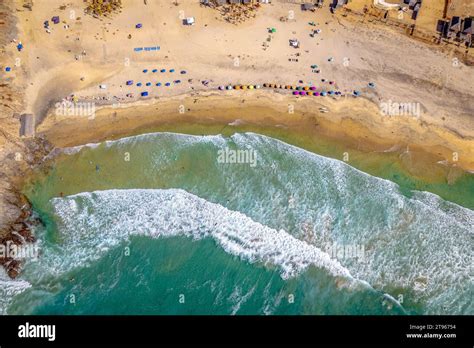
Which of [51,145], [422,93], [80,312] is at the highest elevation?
[422,93]

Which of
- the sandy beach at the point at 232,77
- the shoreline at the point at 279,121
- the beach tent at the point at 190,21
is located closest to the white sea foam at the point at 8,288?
the sandy beach at the point at 232,77

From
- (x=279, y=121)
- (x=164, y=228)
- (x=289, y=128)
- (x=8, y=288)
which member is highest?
(x=279, y=121)

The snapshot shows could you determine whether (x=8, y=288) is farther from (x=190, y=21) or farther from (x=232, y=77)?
(x=190, y=21)

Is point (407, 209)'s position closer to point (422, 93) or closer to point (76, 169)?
point (422, 93)

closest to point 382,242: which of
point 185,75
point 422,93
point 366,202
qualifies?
point 366,202

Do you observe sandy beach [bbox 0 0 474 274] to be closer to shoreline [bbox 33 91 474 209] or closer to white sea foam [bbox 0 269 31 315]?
shoreline [bbox 33 91 474 209]

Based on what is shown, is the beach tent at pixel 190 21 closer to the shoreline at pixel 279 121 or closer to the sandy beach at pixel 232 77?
the sandy beach at pixel 232 77
